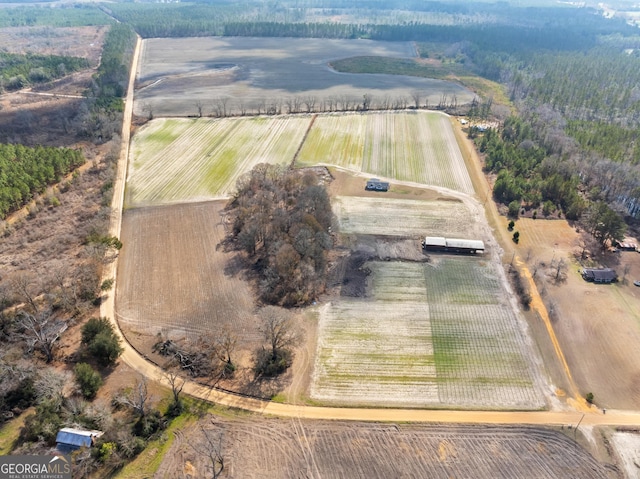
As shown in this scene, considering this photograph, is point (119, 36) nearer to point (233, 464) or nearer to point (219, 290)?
point (219, 290)

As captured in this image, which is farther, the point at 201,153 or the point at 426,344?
the point at 201,153

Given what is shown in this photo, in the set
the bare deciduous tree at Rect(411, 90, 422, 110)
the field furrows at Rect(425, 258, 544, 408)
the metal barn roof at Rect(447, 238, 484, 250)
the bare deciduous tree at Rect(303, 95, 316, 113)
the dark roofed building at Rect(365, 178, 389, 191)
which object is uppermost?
the bare deciduous tree at Rect(411, 90, 422, 110)

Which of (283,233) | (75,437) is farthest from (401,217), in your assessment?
(75,437)

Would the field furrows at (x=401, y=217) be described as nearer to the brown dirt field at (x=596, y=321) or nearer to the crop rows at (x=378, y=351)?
the brown dirt field at (x=596, y=321)

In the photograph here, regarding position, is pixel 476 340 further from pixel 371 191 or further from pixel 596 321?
pixel 371 191

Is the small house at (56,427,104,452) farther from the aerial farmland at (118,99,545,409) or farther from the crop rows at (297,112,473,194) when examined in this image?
the crop rows at (297,112,473,194)

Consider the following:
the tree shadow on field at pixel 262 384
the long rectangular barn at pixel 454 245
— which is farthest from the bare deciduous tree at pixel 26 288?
the long rectangular barn at pixel 454 245

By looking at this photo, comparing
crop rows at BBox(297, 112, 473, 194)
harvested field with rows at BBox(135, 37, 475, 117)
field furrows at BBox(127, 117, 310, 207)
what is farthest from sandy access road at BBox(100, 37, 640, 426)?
harvested field with rows at BBox(135, 37, 475, 117)
